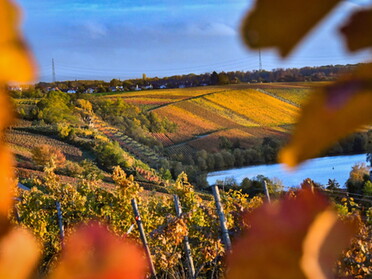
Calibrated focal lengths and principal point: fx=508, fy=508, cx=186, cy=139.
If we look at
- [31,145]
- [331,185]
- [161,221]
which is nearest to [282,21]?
[161,221]

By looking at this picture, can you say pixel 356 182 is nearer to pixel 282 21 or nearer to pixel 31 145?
pixel 31 145

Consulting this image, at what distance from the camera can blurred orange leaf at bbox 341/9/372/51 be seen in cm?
10

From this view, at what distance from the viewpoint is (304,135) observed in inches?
3.8

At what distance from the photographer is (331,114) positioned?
0.10m

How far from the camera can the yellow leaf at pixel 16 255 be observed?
0.12 meters

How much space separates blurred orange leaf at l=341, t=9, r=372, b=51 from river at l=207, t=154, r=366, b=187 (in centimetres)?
785

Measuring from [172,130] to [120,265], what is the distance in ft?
52.9

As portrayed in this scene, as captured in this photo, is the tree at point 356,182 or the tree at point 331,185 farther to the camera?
the tree at point 356,182

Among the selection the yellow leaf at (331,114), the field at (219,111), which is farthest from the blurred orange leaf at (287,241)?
the field at (219,111)

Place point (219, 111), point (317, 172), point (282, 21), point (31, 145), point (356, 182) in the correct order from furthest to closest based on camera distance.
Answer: point (219, 111), point (31, 145), point (317, 172), point (356, 182), point (282, 21)

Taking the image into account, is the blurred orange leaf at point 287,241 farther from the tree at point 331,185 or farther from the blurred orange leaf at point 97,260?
the tree at point 331,185

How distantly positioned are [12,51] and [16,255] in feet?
0.17

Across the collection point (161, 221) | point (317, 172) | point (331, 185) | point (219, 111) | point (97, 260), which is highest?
point (97, 260)

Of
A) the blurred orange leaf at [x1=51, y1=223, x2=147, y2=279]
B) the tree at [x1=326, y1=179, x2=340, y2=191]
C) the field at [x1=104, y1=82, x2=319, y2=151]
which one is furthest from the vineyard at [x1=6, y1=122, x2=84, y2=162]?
the blurred orange leaf at [x1=51, y1=223, x2=147, y2=279]
